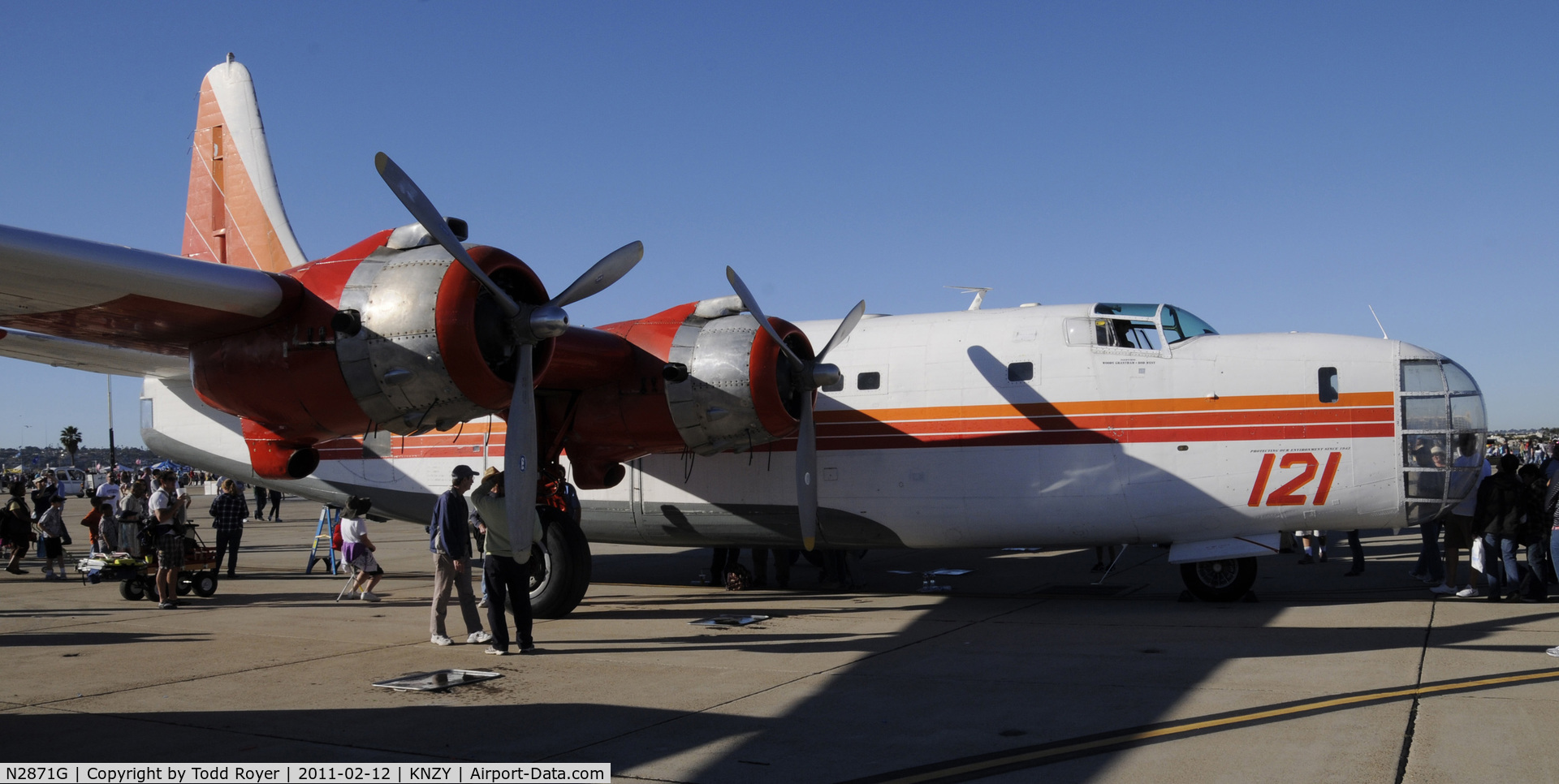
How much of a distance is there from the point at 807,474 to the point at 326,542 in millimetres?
12796

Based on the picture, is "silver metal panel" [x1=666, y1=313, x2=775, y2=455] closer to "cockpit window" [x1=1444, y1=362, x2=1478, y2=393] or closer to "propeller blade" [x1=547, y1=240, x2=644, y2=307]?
"propeller blade" [x1=547, y1=240, x2=644, y2=307]

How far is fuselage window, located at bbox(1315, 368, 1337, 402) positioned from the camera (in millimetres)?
11266

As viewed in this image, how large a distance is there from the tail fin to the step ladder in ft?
13.3

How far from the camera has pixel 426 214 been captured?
9375 millimetres

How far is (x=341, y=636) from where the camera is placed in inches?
427

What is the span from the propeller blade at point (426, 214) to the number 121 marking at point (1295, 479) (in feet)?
25.7

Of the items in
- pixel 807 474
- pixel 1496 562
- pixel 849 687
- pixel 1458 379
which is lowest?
pixel 849 687

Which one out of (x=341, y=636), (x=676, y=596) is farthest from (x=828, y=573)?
(x=341, y=636)

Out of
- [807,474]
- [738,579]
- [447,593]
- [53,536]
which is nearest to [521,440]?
[447,593]

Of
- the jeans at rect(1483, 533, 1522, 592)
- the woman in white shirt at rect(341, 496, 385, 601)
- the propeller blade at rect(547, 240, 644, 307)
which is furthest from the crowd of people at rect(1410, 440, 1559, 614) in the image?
the woman in white shirt at rect(341, 496, 385, 601)

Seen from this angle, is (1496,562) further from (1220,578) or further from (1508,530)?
(1220,578)

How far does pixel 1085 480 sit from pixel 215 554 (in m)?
11.8

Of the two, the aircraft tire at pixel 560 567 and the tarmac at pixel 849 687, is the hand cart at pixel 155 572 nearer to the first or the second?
the tarmac at pixel 849 687

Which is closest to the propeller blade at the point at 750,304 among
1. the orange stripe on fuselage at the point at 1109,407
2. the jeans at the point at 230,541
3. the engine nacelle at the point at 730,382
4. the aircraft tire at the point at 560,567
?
the engine nacelle at the point at 730,382
